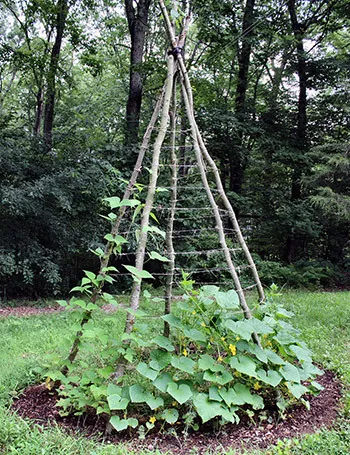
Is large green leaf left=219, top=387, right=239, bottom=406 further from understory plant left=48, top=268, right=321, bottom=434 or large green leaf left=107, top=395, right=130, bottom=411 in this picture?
large green leaf left=107, top=395, right=130, bottom=411

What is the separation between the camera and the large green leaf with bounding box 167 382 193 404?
Answer: 5.95 ft

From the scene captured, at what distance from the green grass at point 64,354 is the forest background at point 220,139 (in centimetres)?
168

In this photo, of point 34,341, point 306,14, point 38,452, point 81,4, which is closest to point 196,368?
point 38,452

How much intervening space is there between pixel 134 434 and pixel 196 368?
1.77 feet

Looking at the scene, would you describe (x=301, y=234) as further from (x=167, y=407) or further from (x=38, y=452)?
(x=38, y=452)

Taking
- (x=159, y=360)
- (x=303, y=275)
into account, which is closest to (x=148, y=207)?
(x=159, y=360)

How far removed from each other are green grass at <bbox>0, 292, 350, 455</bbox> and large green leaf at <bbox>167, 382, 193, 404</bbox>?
28cm

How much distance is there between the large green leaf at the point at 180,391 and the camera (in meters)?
1.81

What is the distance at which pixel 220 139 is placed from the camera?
8.72 metres

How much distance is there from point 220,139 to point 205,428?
758 cm

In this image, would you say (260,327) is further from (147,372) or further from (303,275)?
(303,275)

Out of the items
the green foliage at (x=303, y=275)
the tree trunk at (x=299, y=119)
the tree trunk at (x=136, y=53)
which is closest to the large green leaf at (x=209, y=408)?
the green foliage at (x=303, y=275)

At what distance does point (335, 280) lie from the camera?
805cm

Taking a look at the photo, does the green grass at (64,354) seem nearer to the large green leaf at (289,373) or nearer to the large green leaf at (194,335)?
the large green leaf at (289,373)
